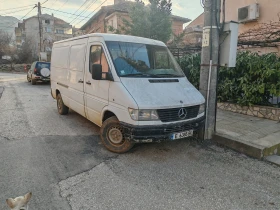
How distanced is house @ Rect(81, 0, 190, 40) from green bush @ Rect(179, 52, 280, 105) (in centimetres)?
1265

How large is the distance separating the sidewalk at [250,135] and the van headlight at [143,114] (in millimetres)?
1901

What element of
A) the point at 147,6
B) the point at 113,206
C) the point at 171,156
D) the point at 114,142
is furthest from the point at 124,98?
the point at 147,6

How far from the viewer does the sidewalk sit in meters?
4.08

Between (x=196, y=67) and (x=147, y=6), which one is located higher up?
(x=147, y=6)

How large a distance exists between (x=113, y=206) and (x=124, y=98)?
1684mm

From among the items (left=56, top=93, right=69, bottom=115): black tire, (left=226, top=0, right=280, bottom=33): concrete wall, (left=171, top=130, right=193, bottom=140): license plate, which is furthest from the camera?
(left=226, top=0, right=280, bottom=33): concrete wall

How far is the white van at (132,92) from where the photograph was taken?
3592mm

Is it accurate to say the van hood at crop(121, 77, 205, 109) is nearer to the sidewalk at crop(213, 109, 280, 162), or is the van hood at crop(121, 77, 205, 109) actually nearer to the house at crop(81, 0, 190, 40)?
the sidewalk at crop(213, 109, 280, 162)

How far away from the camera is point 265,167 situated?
12.1 feet

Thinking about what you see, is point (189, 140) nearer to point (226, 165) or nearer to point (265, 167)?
point (226, 165)

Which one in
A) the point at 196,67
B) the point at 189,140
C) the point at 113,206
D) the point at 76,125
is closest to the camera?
the point at 113,206

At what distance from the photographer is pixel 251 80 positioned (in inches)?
244

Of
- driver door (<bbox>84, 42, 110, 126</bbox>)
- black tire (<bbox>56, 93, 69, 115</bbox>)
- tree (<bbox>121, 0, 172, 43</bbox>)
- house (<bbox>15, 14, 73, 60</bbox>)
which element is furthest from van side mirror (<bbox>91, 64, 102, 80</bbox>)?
house (<bbox>15, 14, 73, 60</bbox>)

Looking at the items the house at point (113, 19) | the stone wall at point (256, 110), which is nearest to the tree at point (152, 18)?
the house at point (113, 19)
